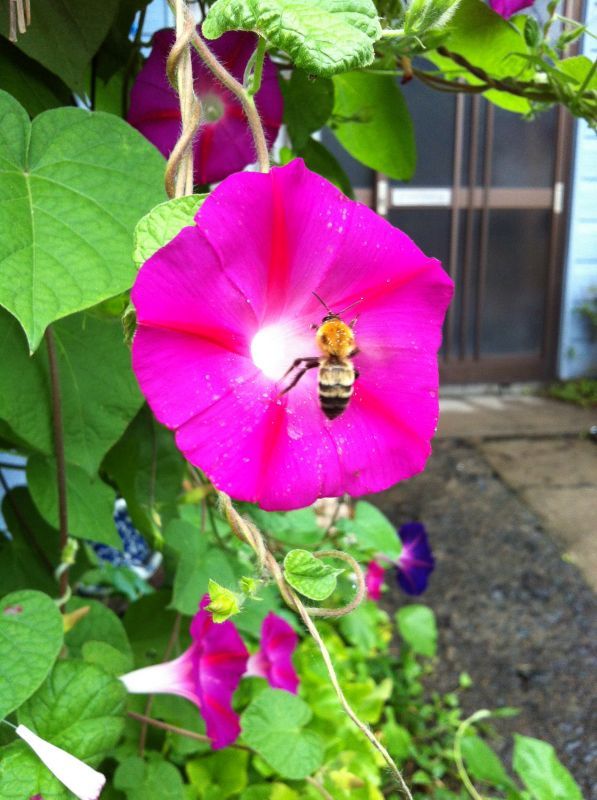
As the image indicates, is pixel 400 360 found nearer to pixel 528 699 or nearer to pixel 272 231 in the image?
pixel 272 231

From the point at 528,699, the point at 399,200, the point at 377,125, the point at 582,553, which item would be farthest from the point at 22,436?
the point at 399,200

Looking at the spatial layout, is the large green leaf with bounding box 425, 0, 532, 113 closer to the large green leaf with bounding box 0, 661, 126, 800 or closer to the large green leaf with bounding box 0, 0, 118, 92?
the large green leaf with bounding box 0, 0, 118, 92

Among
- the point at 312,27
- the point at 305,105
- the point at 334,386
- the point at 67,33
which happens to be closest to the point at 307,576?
the point at 334,386

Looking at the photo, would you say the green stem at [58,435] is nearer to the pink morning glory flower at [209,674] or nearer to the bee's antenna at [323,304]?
the pink morning glory flower at [209,674]

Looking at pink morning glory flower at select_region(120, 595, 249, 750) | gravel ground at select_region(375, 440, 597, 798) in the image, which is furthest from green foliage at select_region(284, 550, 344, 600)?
gravel ground at select_region(375, 440, 597, 798)

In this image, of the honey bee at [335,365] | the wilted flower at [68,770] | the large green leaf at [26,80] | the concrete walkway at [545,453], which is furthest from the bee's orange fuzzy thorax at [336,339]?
the concrete walkway at [545,453]

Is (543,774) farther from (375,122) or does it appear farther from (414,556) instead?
(375,122)
